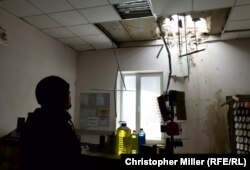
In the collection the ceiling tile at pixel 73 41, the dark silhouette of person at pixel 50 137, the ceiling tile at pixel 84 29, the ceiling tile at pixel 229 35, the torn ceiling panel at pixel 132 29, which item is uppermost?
the torn ceiling panel at pixel 132 29

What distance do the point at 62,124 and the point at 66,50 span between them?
9.55 ft

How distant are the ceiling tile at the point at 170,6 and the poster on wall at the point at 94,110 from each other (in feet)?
6.07

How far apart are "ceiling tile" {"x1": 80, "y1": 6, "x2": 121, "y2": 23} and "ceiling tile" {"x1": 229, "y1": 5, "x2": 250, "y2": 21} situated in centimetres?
144

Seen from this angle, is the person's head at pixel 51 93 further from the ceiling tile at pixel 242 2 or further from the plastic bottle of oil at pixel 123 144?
the ceiling tile at pixel 242 2

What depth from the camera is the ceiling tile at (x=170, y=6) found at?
2480mm

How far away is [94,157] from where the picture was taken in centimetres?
181

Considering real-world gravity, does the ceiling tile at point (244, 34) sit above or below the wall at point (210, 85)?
above

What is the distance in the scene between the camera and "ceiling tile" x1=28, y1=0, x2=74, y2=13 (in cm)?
247

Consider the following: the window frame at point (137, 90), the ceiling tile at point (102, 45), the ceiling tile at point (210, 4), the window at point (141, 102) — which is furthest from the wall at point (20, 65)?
the ceiling tile at point (210, 4)

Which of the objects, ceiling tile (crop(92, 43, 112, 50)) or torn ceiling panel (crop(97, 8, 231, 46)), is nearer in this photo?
torn ceiling panel (crop(97, 8, 231, 46))

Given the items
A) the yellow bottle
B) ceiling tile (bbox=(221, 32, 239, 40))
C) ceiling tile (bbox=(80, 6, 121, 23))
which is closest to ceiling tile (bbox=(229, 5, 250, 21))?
ceiling tile (bbox=(221, 32, 239, 40))

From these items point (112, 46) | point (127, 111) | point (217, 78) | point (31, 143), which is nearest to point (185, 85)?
point (217, 78)

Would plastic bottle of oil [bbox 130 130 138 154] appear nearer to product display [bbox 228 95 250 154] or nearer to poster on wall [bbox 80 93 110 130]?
product display [bbox 228 95 250 154]

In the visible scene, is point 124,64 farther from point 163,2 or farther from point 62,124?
point 62,124
